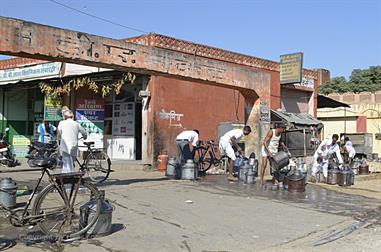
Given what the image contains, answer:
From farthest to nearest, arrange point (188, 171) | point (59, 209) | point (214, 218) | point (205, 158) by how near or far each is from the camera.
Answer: point (205, 158)
point (188, 171)
point (214, 218)
point (59, 209)

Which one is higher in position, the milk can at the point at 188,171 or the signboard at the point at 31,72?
the signboard at the point at 31,72

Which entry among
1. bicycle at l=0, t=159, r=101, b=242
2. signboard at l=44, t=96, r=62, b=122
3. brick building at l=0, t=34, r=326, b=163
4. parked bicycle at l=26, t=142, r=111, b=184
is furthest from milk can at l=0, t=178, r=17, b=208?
signboard at l=44, t=96, r=62, b=122

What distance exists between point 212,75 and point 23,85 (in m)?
11.8

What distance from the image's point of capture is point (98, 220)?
6590 mm

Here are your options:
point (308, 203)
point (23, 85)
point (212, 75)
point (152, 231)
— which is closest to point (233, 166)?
point (212, 75)

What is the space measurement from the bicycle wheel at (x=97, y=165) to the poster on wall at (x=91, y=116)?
25.5ft

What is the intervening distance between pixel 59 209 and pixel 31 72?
16379 mm

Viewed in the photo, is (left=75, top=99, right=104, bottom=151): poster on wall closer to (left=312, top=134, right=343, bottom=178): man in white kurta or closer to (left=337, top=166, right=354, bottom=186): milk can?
(left=312, top=134, right=343, bottom=178): man in white kurta

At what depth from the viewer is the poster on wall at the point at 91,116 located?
66.9ft

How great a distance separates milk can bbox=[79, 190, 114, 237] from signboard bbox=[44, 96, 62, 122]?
610 inches

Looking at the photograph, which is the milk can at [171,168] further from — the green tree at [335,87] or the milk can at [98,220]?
the green tree at [335,87]

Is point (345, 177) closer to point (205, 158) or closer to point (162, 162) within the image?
point (205, 158)

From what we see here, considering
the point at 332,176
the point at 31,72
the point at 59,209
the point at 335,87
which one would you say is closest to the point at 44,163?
the point at 59,209

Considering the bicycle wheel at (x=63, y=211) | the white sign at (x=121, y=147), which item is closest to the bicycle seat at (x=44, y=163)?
the bicycle wheel at (x=63, y=211)
